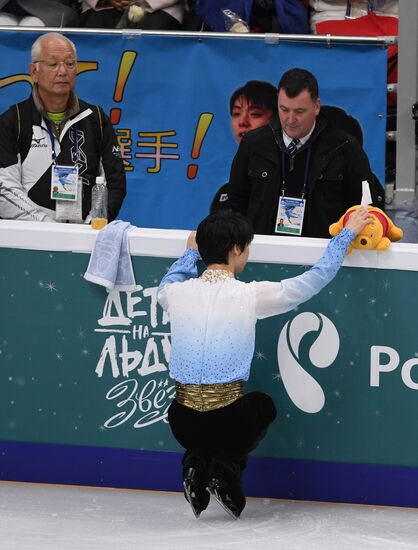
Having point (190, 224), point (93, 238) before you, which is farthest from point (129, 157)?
point (93, 238)

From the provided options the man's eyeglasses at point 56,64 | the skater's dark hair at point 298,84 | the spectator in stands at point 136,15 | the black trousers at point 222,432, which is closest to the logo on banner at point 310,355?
the black trousers at point 222,432

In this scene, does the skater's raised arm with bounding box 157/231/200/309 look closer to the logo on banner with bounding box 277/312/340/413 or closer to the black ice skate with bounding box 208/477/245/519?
the logo on banner with bounding box 277/312/340/413

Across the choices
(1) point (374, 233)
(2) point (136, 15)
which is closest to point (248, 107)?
(2) point (136, 15)

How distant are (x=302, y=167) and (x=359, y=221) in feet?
3.38

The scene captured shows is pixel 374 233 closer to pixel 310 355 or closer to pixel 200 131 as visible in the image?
pixel 310 355

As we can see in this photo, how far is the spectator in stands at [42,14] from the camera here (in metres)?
7.89

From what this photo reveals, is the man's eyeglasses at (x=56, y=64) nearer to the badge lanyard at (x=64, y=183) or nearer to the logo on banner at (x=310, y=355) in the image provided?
the badge lanyard at (x=64, y=183)

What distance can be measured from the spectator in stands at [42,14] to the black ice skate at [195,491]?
3967 mm

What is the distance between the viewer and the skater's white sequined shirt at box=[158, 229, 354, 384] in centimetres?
466

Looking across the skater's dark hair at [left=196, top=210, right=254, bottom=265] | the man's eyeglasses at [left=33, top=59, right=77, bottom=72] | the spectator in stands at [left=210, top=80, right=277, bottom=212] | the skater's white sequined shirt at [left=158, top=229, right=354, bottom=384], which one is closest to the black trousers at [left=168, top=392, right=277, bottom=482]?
the skater's white sequined shirt at [left=158, top=229, right=354, bottom=384]

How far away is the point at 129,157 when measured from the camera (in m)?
7.67

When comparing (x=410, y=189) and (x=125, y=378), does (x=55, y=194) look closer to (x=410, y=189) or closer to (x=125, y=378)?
(x=125, y=378)

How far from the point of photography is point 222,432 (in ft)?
15.5

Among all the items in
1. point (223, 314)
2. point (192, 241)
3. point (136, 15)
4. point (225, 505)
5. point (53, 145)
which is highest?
point (136, 15)
